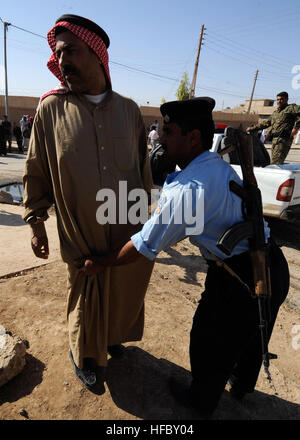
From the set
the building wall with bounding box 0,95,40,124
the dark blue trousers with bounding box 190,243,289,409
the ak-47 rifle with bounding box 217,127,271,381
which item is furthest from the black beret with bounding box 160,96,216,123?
the building wall with bounding box 0,95,40,124

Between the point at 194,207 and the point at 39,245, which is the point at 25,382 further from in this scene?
the point at 194,207

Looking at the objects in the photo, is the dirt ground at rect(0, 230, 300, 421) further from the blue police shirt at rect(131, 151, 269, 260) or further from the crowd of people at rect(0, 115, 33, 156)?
the crowd of people at rect(0, 115, 33, 156)

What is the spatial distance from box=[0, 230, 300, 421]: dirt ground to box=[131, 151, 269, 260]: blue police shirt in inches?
45.3

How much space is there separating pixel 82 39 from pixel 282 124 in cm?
574

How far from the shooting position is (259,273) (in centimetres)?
133

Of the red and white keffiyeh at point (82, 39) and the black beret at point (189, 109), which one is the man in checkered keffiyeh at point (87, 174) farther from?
the black beret at point (189, 109)

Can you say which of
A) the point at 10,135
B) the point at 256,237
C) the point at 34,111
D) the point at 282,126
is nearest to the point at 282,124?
the point at 282,126

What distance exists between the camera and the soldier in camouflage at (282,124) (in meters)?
5.98

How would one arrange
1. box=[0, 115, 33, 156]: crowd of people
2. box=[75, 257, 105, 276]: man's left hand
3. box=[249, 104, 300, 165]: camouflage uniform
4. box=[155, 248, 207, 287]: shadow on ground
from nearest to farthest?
box=[75, 257, 105, 276]: man's left hand, box=[155, 248, 207, 287]: shadow on ground, box=[249, 104, 300, 165]: camouflage uniform, box=[0, 115, 33, 156]: crowd of people

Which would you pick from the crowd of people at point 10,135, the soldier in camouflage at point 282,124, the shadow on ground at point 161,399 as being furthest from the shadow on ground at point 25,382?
the crowd of people at point 10,135

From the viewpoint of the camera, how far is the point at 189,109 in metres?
1.23

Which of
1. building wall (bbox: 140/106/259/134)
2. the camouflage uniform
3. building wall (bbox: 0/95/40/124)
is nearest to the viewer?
the camouflage uniform

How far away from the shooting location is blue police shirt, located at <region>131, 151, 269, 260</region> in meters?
1.15

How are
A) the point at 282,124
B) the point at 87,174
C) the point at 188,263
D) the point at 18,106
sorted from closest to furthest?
the point at 87,174, the point at 188,263, the point at 282,124, the point at 18,106
